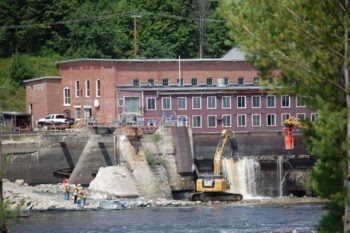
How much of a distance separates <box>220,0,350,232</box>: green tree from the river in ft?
96.1

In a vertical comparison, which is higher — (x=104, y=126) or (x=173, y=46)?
(x=173, y=46)

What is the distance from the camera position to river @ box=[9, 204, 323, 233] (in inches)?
2356

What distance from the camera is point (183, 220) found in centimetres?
6394

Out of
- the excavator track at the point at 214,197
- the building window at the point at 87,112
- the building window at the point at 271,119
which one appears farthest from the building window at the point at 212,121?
the excavator track at the point at 214,197

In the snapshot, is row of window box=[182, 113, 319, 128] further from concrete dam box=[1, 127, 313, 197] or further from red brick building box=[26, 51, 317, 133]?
concrete dam box=[1, 127, 313, 197]

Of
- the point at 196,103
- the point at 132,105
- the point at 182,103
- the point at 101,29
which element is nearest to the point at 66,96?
the point at 132,105

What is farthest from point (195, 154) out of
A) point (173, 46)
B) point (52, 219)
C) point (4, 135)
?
point (173, 46)

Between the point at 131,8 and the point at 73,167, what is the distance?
4321cm

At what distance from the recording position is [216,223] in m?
62.3

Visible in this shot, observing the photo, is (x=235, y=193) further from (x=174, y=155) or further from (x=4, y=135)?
(x=4, y=135)

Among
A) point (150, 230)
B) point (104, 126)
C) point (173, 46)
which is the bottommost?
point (150, 230)

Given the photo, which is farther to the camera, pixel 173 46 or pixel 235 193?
pixel 173 46

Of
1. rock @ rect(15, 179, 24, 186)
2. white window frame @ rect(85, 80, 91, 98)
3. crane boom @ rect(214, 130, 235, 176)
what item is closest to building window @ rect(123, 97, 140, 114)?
white window frame @ rect(85, 80, 91, 98)

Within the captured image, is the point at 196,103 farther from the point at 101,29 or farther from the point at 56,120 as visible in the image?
the point at 101,29
